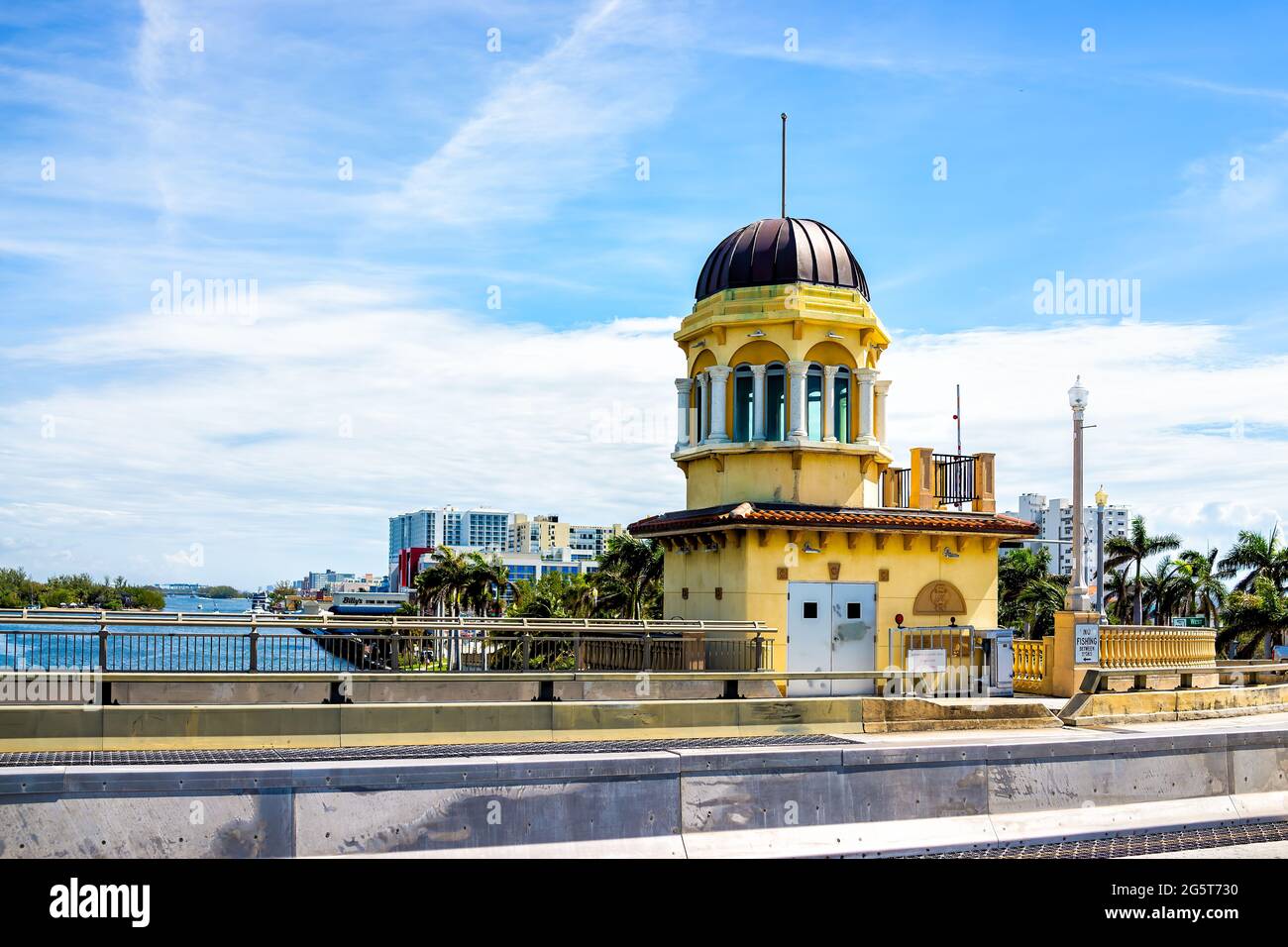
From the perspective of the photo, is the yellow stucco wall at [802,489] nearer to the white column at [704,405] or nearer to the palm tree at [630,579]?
the white column at [704,405]

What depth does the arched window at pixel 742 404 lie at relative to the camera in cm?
2227

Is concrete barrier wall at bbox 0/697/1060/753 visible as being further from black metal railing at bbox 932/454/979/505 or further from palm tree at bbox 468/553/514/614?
palm tree at bbox 468/553/514/614

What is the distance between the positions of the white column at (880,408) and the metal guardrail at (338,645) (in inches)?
199

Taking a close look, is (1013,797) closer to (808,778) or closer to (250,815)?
(808,778)

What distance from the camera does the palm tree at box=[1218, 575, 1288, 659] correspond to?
188 ft

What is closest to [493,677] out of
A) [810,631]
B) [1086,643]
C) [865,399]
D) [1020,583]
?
[810,631]

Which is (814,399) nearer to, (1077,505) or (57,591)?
(1077,505)

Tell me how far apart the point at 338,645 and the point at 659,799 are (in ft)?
26.9

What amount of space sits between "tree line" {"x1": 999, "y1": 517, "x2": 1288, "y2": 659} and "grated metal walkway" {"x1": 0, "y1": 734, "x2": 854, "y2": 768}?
4688 cm

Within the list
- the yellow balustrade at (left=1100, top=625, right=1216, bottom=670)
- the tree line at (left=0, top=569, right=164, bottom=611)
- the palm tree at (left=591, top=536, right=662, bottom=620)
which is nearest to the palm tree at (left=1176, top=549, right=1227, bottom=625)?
the palm tree at (left=591, top=536, right=662, bottom=620)

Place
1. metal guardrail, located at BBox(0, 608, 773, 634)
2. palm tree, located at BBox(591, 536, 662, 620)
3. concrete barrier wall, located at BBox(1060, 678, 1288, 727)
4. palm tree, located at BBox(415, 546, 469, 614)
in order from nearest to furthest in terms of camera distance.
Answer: metal guardrail, located at BBox(0, 608, 773, 634) → concrete barrier wall, located at BBox(1060, 678, 1288, 727) → palm tree, located at BBox(591, 536, 662, 620) → palm tree, located at BBox(415, 546, 469, 614)

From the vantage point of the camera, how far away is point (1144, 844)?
12.8 m
